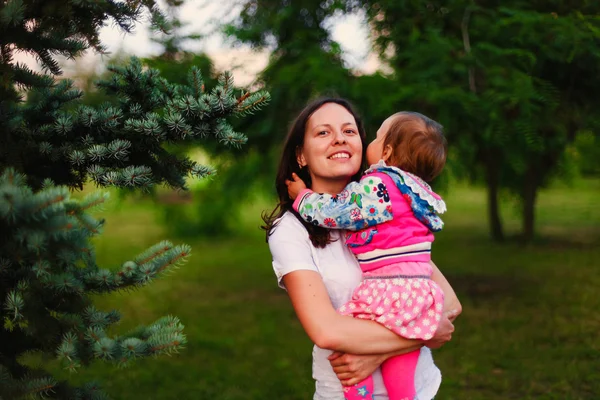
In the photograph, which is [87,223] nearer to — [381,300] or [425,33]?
[381,300]

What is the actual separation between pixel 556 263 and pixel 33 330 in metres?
10.9

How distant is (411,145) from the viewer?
2.65 metres

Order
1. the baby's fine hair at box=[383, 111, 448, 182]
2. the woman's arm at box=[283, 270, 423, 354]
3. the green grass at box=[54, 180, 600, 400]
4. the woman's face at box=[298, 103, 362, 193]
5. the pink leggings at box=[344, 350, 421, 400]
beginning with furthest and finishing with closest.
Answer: the green grass at box=[54, 180, 600, 400]
the baby's fine hair at box=[383, 111, 448, 182]
the woman's face at box=[298, 103, 362, 193]
the pink leggings at box=[344, 350, 421, 400]
the woman's arm at box=[283, 270, 423, 354]

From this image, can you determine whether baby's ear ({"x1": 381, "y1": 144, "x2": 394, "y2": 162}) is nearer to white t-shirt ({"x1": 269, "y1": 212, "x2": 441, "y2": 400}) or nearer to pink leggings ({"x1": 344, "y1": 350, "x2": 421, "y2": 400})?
white t-shirt ({"x1": 269, "y1": 212, "x2": 441, "y2": 400})

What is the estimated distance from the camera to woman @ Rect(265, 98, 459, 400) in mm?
2170

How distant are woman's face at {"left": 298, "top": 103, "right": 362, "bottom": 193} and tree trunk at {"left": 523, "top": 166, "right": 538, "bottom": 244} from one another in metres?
8.86

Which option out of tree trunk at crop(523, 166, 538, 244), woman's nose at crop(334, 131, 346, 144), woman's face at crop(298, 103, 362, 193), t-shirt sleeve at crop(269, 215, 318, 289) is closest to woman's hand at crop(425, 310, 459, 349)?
t-shirt sleeve at crop(269, 215, 318, 289)

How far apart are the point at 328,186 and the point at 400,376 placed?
2.56 feet

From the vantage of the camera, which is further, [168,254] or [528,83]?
[528,83]

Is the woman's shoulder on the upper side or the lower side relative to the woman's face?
lower

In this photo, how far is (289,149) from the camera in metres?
2.69

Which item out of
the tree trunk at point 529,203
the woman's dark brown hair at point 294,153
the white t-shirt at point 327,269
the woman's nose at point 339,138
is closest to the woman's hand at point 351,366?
the white t-shirt at point 327,269

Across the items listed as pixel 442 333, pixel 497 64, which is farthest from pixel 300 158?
pixel 497 64

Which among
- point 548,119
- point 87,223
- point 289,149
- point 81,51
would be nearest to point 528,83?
point 548,119
